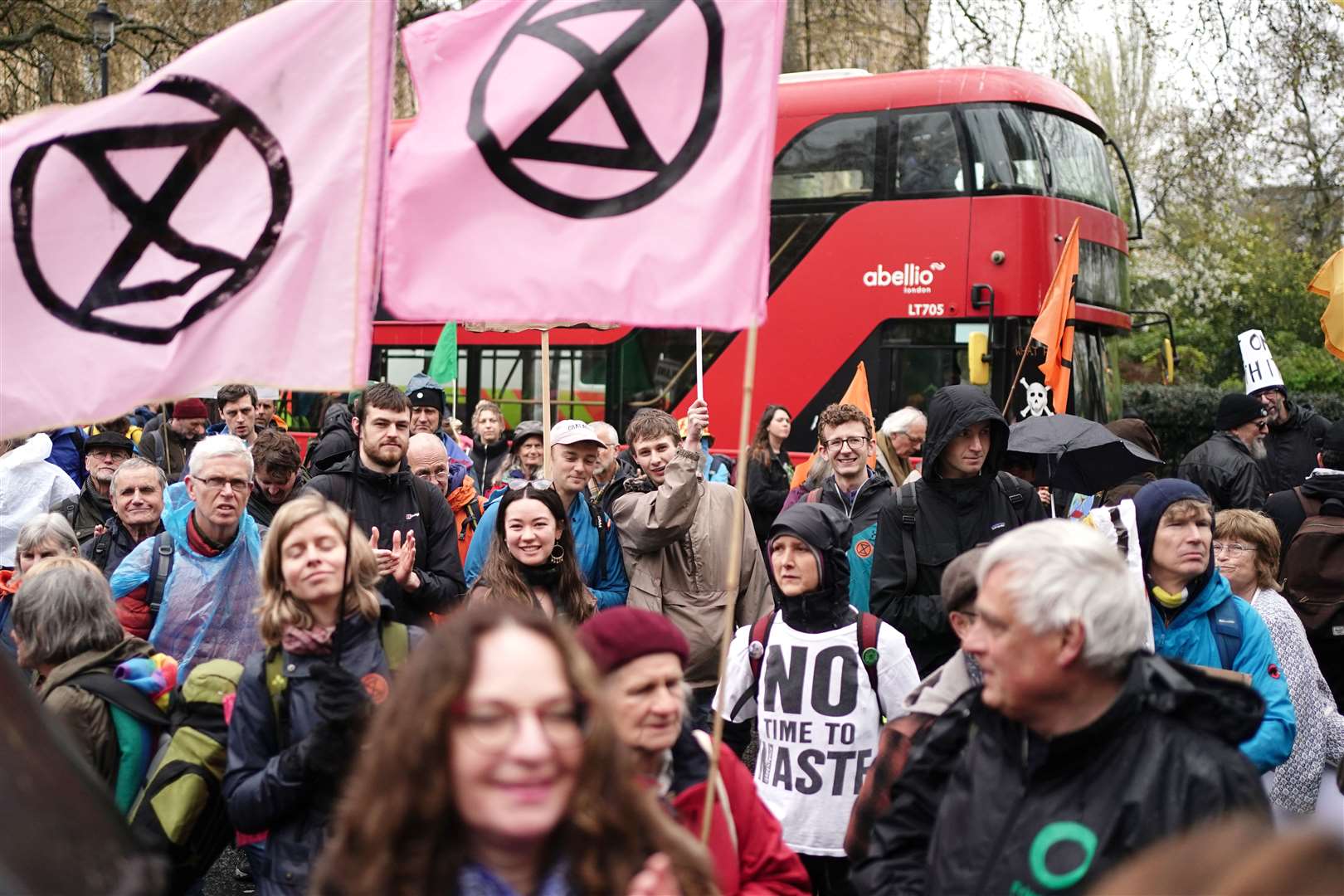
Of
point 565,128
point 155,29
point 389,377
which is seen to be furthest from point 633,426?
point 155,29

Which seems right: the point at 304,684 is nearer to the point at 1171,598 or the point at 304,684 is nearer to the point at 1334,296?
the point at 1171,598

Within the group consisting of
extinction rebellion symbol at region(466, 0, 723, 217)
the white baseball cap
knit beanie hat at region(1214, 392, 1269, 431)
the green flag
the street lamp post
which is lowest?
the white baseball cap

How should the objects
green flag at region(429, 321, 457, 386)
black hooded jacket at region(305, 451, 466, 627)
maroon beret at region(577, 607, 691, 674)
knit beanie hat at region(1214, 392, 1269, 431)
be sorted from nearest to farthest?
maroon beret at region(577, 607, 691, 674) → black hooded jacket at region(305, 451, 466, 627) → knit beanie hat at region(1214, 392, 1269, 431) → green flag at region(429, 321, 457, 386)

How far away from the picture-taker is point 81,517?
6.66 m

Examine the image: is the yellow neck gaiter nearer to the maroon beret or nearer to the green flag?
the maroon beret

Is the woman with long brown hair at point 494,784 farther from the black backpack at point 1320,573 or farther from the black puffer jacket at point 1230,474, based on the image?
the black puffer jacket at point 1230,474

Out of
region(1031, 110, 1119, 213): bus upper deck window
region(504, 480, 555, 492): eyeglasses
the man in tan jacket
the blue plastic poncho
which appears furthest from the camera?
region(1031, 110, 1119, 213): bus upper deck window

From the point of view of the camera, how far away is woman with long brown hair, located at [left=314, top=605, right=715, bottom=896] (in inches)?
74.2

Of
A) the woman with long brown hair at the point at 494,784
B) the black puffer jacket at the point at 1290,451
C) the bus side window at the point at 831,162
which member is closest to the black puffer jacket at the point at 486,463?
the bus side window at the point at 831,162

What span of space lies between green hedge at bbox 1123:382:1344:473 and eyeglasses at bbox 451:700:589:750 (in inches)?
802

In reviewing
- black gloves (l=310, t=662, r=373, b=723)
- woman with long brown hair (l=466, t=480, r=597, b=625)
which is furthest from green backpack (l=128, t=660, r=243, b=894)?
woman with long brown hair (l=466, t=480, r=597, b=625)

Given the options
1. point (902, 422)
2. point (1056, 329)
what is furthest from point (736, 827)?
point (1056, 329)

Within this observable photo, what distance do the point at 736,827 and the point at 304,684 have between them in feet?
3.57

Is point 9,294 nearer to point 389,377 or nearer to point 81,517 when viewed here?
point 81,517
